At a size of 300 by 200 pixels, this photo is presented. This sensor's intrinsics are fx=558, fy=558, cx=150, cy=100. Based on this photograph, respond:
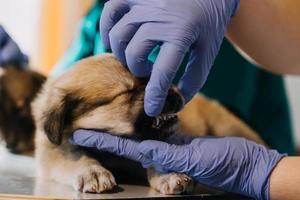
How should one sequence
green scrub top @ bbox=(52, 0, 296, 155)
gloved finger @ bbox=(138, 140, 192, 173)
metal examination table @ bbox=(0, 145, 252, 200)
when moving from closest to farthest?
metal examination table @ bbox=(0, 145, 252, 200) → gloved finger @ bbox=(138, 140, 192, 173) → green scrub top @ bbox=(52, 0, 296, 155)

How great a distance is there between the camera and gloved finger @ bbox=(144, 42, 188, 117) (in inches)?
50.6

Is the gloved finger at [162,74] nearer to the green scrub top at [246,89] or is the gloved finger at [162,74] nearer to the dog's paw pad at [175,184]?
the dog's paw pad at [175,184]

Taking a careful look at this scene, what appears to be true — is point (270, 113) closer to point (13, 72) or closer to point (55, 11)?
point (13, 72)

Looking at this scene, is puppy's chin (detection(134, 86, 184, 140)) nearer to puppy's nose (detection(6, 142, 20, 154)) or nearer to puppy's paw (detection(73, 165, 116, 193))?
puppy's paw (detection(73, 165, 116, 193))

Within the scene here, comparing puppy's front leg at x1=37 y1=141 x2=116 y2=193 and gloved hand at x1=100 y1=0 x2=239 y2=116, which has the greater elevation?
gloved hand at x1=100 y1=0 x2=239 y2=116

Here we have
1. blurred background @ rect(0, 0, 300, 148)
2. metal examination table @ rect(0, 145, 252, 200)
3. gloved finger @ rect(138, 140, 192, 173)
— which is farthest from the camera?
blurred background @ rect(0, 0, 300, 148)

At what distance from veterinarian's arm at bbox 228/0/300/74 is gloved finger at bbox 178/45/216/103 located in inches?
11.8

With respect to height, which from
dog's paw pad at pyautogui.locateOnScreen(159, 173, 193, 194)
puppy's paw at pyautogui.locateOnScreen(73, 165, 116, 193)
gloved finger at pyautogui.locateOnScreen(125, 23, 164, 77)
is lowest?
puppy's paw at pyautogui.locateOnScreen(73, 165, 116, 193)

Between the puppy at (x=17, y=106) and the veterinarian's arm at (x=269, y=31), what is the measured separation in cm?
79

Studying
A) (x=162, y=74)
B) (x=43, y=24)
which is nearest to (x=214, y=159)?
(x=162, y=74)

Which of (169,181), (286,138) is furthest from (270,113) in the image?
(169,181)

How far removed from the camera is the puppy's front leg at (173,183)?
1.27m

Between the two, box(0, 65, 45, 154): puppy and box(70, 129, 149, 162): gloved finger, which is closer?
box(70, 129, 149, 162): gloved finger

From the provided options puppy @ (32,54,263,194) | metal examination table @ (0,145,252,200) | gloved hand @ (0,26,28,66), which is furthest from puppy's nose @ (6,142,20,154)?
puppy @ (32,54,263,194)
